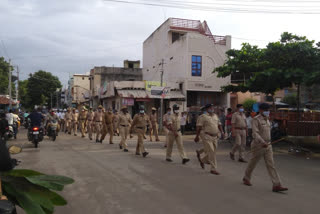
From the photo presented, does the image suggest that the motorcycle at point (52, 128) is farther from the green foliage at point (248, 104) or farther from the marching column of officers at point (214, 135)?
the green foliage at point (248, 104)

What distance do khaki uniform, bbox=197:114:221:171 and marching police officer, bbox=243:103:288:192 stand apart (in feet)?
3.67

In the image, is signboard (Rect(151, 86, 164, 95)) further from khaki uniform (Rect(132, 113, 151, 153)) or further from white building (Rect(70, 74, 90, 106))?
white building (Rect(70, 74, 90, 106))

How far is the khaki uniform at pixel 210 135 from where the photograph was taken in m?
7.05

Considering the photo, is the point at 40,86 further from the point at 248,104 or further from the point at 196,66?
the point at 248,104

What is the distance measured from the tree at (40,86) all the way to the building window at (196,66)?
42187 millimetres

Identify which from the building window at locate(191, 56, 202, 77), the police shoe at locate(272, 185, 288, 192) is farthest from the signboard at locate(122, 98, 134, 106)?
the police shoe at locate(272, 185, 288, 192)

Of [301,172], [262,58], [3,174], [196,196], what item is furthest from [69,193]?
[262,58]

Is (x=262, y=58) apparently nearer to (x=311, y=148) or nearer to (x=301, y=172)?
(x=311, y=148)

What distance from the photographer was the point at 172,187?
→ 5727 millimetres

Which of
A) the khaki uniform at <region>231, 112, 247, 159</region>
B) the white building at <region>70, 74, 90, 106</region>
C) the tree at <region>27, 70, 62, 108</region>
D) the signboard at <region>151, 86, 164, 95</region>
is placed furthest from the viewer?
the tree at <region>27, 70, 62, 108</region>

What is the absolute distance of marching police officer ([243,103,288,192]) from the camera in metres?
5.61

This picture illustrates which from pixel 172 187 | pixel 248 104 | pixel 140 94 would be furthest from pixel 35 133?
pixel 248 104

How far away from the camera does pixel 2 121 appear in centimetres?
1105

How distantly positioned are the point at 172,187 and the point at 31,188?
3686 millimetres
